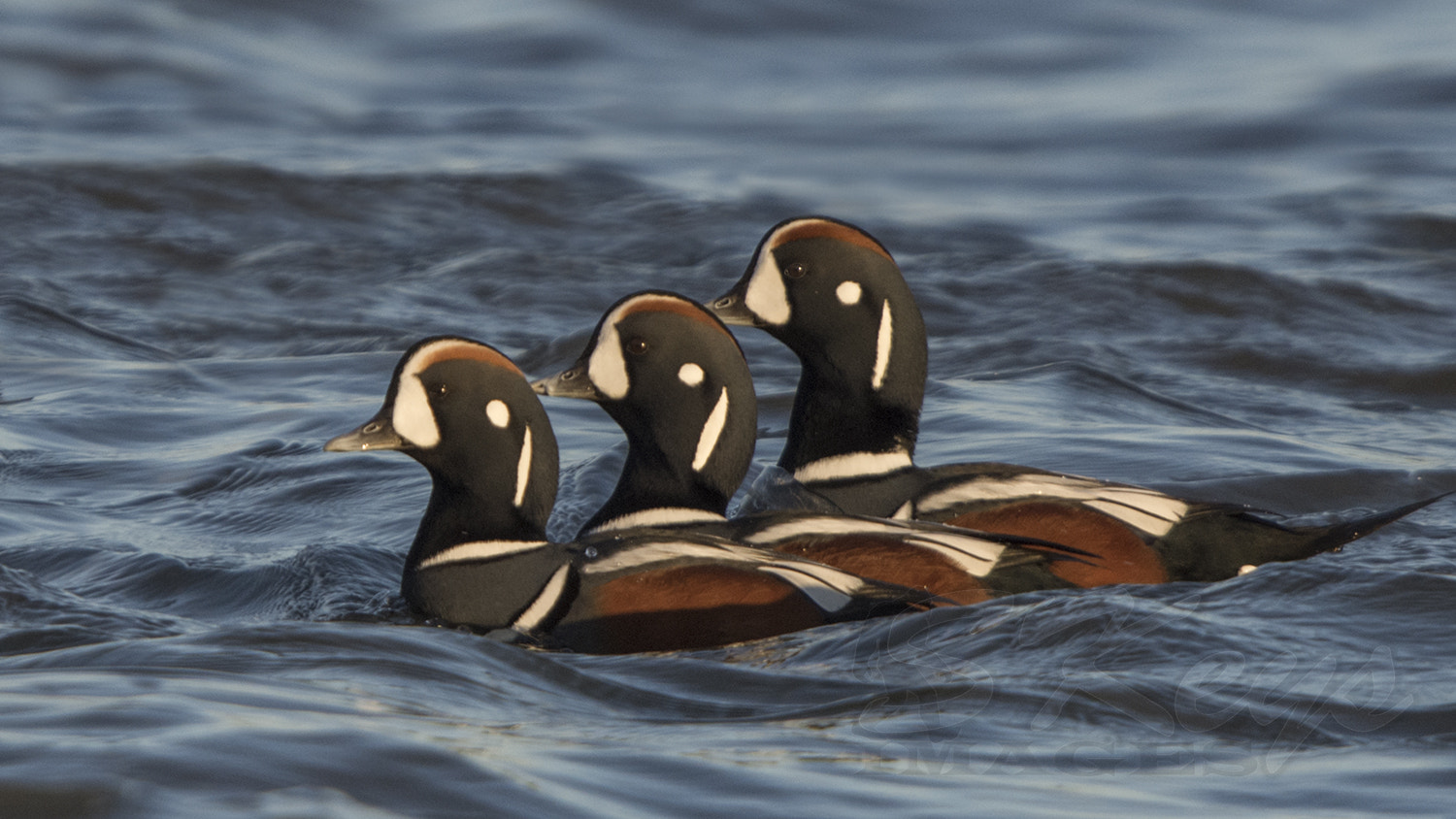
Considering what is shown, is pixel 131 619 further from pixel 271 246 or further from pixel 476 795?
pixel 271 246

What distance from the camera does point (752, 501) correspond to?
21.4 ft

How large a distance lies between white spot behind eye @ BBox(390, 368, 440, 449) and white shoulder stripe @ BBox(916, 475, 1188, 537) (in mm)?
1603

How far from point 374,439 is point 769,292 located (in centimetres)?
149

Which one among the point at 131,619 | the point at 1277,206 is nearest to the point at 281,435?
the point at 131,619

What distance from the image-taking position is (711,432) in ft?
19.6

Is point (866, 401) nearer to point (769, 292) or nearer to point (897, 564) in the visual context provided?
point (769, 292)

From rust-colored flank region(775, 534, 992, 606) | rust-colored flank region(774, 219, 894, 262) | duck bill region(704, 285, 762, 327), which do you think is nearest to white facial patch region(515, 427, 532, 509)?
rust-colored flank region(775, 534, 992, 606)

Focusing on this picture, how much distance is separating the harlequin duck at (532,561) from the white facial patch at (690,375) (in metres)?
0.45

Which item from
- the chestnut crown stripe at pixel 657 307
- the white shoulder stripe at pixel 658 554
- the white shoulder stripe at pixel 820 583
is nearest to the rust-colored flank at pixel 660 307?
the chestnut crown stripe at pixel 657 307

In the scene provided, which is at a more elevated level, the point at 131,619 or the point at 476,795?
the point at 476,795

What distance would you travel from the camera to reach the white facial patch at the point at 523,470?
18.5 ft

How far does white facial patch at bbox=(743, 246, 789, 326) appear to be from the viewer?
6.39 metres

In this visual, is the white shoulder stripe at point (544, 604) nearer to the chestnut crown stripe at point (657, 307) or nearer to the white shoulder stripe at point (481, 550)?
the white shoulder stripe at point (481, 550)

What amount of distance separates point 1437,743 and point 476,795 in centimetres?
220
